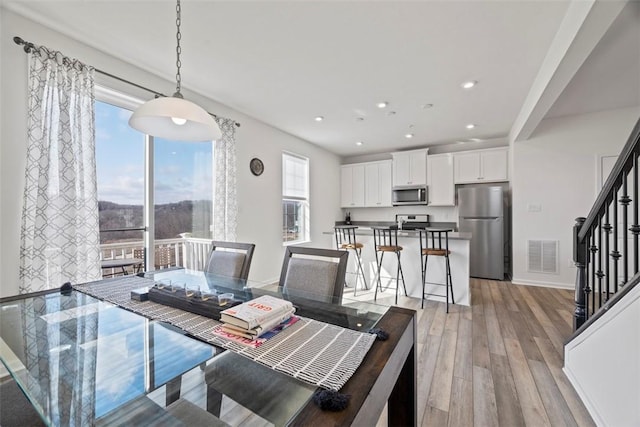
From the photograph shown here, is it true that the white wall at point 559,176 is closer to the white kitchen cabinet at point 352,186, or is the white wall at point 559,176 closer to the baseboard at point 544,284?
the baseboard at point 544,284

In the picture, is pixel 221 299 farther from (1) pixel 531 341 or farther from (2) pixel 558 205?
(2) pixel 558 205

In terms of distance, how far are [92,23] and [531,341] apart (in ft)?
14.8

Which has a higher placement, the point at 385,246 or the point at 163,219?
the point at 163,219

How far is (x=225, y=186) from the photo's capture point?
11.2 ft

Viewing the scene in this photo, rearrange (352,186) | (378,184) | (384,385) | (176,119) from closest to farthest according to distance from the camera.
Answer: (384,385)
(176,119)
(378,184)
(352,186)

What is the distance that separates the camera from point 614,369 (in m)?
1.35

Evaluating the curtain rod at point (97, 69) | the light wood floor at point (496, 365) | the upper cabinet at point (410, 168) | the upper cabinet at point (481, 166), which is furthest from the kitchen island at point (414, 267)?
the curtain rod at point (97, 69)

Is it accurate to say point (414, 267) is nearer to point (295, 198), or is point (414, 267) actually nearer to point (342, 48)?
point (295, 198)

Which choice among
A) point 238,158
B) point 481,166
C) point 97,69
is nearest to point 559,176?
point 481,166

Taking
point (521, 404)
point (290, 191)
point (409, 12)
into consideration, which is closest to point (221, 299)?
point (521, 404)

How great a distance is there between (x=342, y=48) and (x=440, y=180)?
3819mm

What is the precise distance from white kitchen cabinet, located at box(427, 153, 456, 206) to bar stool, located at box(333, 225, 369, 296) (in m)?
2.27

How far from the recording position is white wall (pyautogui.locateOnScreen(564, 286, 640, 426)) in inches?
47.7

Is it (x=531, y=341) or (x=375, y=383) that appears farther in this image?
(x=531, y=341)
